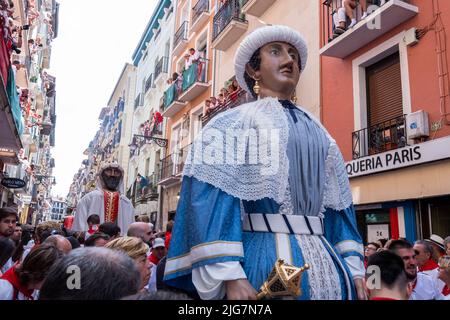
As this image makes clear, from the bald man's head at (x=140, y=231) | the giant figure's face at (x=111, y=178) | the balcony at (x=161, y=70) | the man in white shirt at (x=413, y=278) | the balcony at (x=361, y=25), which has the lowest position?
the man in white shirt at (x=413, y=278)

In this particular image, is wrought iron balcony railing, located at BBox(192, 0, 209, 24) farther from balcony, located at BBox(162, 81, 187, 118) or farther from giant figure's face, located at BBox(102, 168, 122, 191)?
giant figure's face, located at BBox(102, 168, 122, 191)

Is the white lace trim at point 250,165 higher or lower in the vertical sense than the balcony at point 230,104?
lower

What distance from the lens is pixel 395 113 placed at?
737 centimetres

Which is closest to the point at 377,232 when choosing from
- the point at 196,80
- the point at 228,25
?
the point at 228,25

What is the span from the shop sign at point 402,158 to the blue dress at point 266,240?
4876 millimetres

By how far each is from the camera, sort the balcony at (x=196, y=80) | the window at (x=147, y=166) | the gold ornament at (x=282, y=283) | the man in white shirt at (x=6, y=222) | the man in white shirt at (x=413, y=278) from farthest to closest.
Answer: the window at (x=147, y=166) → the balcony at (x=196, y=80) → the man in white shirt at (x=6, y=222) → the man in white shirt at (x=413, y=278) → the gold ornament at (x=282, y=283)

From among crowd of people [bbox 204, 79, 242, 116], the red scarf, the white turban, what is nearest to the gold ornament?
the white turban

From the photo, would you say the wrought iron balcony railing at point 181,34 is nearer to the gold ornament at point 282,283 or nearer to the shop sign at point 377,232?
the shop sign at point 377,232

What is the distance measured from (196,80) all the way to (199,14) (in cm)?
309

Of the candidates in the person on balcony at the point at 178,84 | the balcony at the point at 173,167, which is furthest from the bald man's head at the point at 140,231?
the person on balcony at the point at 178,84

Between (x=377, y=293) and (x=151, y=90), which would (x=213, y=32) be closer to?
(x=151, y=90)

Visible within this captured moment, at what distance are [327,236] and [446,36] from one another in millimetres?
5701

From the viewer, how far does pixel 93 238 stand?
3961mm

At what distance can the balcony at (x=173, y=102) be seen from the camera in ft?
56.2
